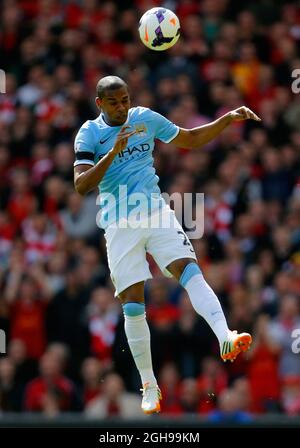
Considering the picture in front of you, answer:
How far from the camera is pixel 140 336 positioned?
11812 millimetres

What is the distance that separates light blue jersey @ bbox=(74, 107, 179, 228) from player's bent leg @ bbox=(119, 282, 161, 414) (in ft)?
2.31

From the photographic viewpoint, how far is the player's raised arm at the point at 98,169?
10.9 metres

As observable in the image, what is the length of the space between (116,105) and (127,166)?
60cm

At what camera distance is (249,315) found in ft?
54.3

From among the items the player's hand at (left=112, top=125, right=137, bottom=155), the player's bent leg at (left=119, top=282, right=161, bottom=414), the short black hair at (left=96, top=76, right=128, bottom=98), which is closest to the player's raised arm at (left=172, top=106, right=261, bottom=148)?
the short black hair at (left=96, top=76, right=128, bottom=98)

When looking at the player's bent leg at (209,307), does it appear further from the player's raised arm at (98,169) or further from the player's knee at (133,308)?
the player's raised arm at (98,169)

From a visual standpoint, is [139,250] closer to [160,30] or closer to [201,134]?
[201,134]

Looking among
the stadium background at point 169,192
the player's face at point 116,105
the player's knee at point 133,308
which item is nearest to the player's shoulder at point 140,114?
the player's face at point 116,105

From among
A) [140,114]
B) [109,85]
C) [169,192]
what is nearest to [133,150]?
[140,114]

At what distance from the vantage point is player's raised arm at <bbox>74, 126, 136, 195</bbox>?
429 inches

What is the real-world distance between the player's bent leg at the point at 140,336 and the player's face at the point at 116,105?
1.52 m

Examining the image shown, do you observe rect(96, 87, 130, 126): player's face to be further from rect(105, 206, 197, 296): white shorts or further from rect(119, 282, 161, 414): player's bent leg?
rect(119, 282, 161, 414): player's bent leg

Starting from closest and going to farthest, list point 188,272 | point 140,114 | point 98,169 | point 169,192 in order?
point 98,169, point 188,272, point 140,114, point 169,192

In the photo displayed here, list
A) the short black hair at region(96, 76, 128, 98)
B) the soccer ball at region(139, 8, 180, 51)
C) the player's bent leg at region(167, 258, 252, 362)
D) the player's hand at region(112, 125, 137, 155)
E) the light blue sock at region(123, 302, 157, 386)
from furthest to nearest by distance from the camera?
the soccer ball at region(139, 8, 180, 51), the light blue sock at region(123, 302, 157, 386), the short black hair at region(96, 76, 128, 98), the player's bent leg at region(167, 258, 252, 362), the player's hand at region(112, 125, 137, 155)
